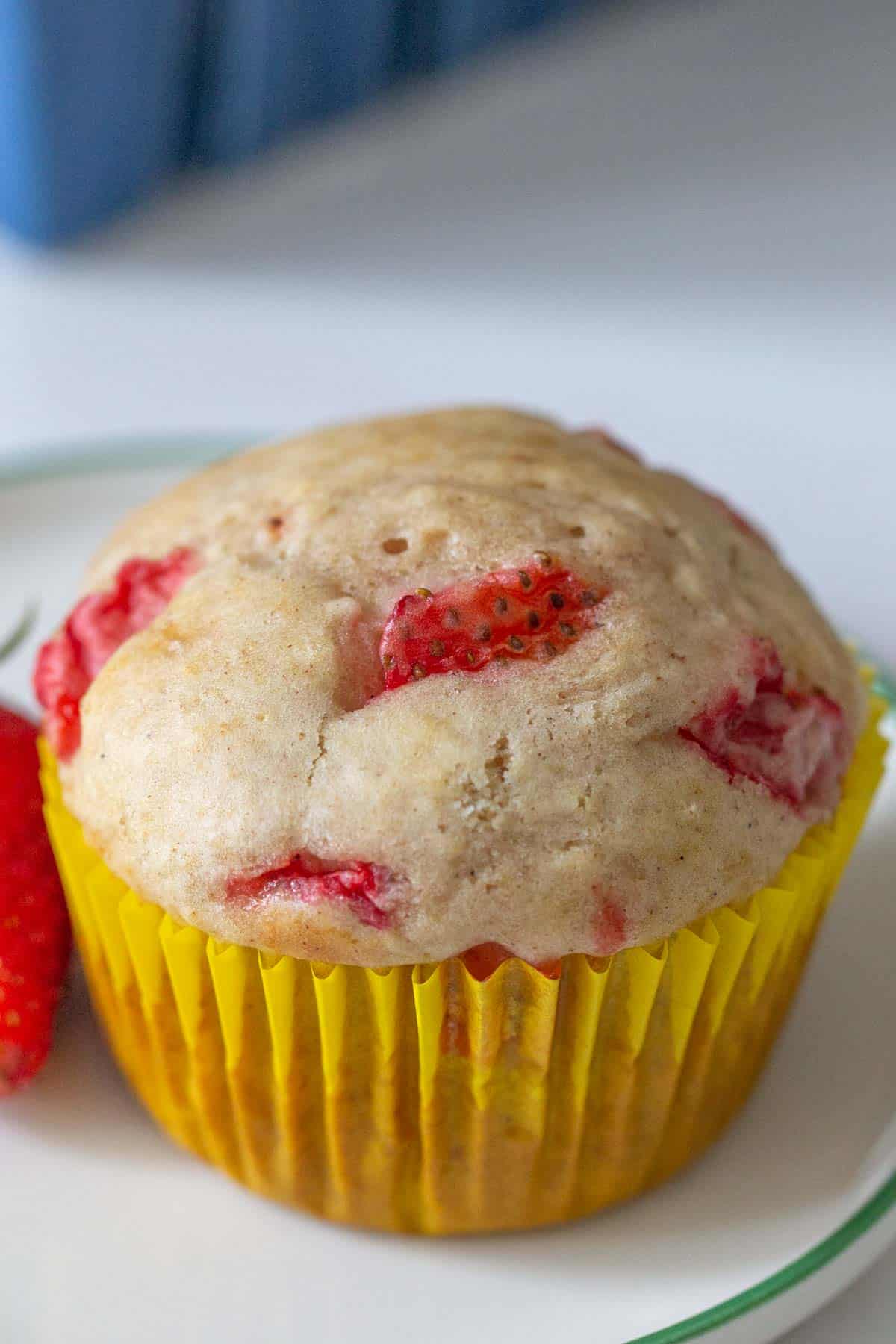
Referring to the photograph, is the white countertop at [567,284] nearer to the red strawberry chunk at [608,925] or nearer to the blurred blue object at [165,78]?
the blurred blue object at [165,78]

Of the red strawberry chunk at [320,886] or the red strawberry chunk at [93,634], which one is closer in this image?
the red strawberry chunk at [320,886]

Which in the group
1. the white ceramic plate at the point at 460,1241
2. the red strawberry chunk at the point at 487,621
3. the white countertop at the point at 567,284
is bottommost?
the white ceramic plate at the point at 460,1241

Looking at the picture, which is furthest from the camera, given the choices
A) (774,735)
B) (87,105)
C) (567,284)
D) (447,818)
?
(567,284)

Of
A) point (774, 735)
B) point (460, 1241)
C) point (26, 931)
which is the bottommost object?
point (460, 1241)

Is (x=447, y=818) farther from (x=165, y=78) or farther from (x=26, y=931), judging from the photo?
(x=165, y=78)

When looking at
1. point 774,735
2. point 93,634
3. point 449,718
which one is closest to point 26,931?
point 93,634

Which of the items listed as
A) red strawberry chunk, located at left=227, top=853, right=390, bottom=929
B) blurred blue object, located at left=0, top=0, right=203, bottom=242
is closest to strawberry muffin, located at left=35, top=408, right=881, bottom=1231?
red strawberry chunk, located at left=227, top=853, right=390, bottom=929

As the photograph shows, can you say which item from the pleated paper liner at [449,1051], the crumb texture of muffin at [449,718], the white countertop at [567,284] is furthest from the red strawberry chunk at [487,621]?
the white countertop at [567,284]

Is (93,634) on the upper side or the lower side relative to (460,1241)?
upper
